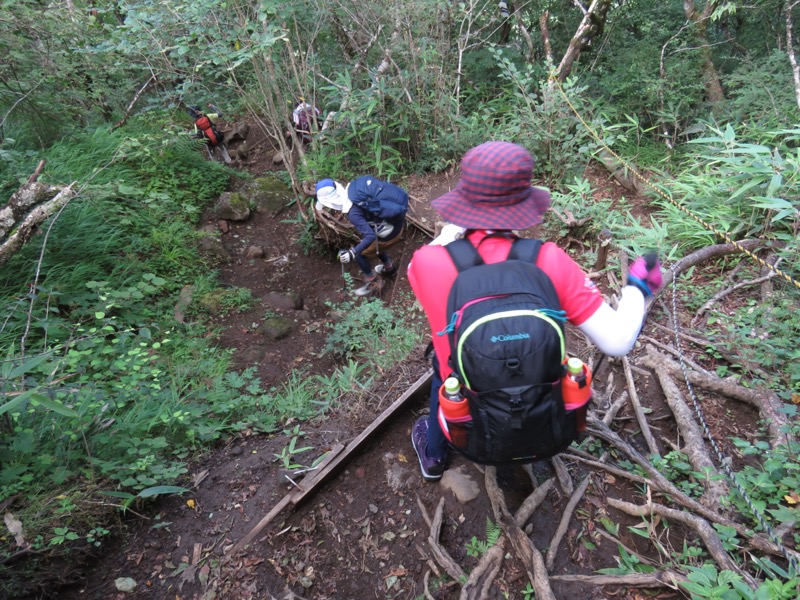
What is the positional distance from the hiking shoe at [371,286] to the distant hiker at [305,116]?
263 cm

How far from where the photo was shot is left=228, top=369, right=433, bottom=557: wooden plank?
255cm

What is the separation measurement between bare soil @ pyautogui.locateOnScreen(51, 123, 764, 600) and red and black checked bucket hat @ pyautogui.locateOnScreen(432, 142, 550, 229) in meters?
1.58

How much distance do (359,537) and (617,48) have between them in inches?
309

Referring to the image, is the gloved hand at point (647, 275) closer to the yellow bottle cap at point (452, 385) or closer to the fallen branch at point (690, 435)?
the yellow bottle cap at point (452, 385)

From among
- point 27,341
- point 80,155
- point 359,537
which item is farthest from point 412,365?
point 80,155

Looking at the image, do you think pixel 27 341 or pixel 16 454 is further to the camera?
pixel 27 341

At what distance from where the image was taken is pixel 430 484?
2629 mm

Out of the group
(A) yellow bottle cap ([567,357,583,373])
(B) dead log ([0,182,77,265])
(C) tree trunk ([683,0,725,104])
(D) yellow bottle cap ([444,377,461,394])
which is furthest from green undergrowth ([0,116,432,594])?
(C) tree trunk ([683,0,725,104])

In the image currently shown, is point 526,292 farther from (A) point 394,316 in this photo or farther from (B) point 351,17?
(B) point 351,17

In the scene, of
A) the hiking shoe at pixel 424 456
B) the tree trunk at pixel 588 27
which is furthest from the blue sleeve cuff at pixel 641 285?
the tree trunk at pixel 588 27

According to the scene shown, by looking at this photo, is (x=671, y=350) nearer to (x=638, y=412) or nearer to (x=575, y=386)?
(x=638, y=412)

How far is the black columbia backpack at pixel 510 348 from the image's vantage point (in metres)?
1.46

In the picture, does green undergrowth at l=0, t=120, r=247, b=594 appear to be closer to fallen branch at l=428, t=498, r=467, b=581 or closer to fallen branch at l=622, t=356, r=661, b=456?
fallen branch at l=428, t=498, r=467, b=581

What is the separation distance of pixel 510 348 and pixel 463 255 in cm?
39
